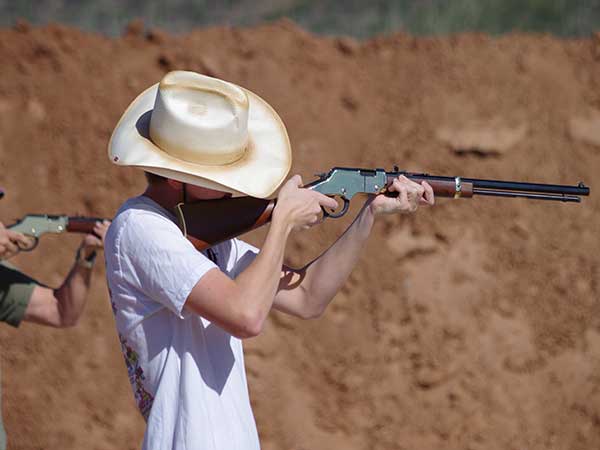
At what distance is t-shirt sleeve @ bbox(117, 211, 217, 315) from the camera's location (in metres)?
2.69

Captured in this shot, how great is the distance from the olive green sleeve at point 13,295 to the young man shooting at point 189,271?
5.77 ft

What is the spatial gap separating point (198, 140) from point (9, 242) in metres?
2.44

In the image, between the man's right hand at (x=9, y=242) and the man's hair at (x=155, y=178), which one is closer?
the man's hair at (x=155, y=178)

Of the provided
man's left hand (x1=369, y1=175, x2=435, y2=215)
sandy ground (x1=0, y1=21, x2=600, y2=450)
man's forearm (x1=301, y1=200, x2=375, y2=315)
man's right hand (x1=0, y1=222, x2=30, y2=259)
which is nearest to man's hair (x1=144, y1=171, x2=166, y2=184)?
man's forearm (x1=301, y1=200, x2=375, y2=315)

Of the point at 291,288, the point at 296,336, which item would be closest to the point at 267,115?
the point at 291,288

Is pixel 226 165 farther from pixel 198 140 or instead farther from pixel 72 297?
pixel 72 297

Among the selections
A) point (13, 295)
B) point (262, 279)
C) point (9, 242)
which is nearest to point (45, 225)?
point (9, 242)

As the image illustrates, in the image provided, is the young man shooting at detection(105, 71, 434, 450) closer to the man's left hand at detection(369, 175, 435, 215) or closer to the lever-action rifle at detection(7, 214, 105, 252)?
the man's left hand at detection(369, 175, 435, 215)

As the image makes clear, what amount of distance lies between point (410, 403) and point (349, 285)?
0.92 metres

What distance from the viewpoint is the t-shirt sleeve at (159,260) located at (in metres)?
2.69

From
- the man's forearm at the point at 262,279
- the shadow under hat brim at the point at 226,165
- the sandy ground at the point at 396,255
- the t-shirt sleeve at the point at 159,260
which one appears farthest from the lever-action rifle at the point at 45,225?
the man's forearm at the point at 262,279

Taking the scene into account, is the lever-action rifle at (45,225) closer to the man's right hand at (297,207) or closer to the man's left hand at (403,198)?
the man's left hand at (403,198)

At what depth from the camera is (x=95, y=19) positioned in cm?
761

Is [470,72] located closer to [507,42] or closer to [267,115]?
[507,42]
